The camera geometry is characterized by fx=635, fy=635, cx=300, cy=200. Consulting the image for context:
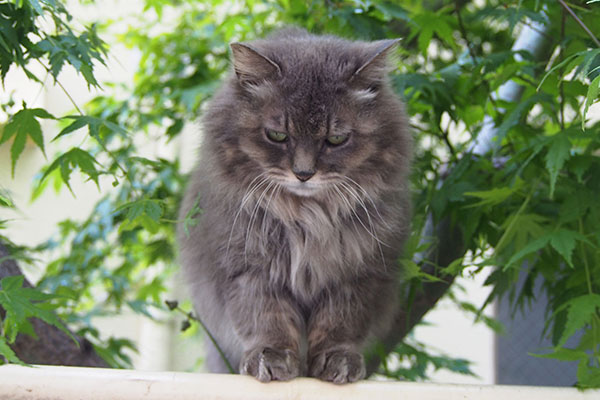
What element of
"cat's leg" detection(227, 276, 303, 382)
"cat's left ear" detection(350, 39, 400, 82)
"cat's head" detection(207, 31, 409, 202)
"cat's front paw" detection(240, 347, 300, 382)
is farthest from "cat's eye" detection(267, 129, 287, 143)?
"cat's front paw" detection(240, 347, 300, 382)

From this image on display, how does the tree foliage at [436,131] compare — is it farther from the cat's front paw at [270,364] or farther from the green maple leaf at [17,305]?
the cat's front paw at [270,364]

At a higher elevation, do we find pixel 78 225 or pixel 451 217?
pixel 451 217

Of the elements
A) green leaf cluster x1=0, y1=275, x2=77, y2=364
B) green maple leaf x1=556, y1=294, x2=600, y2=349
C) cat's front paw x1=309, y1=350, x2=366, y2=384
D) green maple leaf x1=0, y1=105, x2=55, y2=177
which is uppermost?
green maple leaf x1=0, y1=105, x2=55, y2=177

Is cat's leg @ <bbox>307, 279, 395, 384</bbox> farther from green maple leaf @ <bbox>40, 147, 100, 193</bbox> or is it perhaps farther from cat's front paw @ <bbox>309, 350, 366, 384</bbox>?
green maple leaf @ <bbox>40, 147, 100, 193</bbox>

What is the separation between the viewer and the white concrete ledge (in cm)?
117

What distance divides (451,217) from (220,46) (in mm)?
1200

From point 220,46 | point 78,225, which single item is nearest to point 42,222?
point 78,225

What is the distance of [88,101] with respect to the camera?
2557 mm

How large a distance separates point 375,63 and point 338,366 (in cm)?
72

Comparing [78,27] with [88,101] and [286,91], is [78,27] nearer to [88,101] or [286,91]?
[286,91]

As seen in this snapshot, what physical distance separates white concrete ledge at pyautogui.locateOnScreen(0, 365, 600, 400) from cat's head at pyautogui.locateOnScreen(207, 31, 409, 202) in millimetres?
473

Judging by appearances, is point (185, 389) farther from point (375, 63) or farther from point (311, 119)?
point (375, 63)

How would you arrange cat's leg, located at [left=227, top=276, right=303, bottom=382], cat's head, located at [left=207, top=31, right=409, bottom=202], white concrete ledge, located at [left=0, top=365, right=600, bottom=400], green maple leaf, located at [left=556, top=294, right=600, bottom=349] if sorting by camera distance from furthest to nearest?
cat's leg, located at [left=227, top=276, right=303, bottom=382] → cat's head, located at [left=207, top=31, right=409, bottom=202] → green maple leaf, located at [left=556, top=294, right=600, bottom=349] → white concrete ledge, located at [left=0, top=365, right=600, bottom=400]

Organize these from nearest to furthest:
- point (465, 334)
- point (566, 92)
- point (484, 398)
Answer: point (484, 398) → point (566, 92) → point (465, 334)
